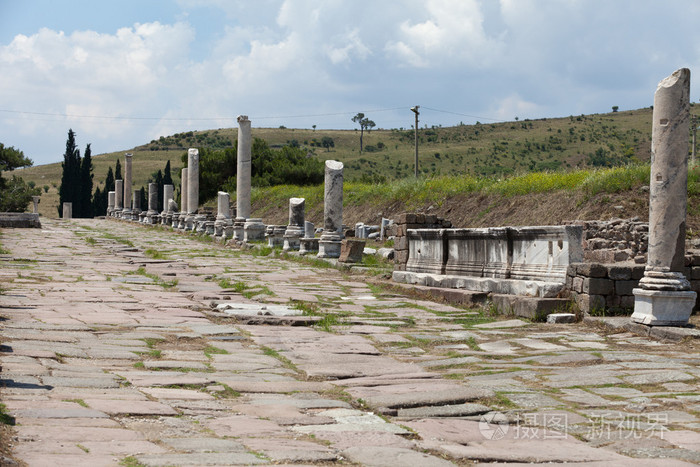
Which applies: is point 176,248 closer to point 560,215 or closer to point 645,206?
point 560,215

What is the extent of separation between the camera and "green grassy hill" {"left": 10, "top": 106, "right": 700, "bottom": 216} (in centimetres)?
6488

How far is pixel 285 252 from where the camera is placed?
2012 centimetres

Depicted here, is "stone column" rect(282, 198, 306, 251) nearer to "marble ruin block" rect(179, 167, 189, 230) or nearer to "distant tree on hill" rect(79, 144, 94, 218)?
"marble ruin block" rect(179, 167, 189, 230)

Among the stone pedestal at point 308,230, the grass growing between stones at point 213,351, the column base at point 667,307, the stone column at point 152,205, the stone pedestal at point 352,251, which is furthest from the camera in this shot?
the stone column at point 152,205

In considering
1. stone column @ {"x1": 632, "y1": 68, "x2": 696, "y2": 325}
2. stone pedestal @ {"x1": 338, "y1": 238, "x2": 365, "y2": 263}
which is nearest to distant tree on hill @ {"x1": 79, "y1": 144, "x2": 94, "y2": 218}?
stone pedestal @ {"x1": 338, "y1": 238, "x2": 365, "y2": 263}

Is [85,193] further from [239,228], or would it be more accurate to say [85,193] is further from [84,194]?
[239,228]

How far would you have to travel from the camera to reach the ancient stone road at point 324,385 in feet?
13.0

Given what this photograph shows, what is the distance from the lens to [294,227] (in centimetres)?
2086

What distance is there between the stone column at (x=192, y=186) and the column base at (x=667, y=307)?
25.7m

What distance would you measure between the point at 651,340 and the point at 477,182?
1927 centimetres

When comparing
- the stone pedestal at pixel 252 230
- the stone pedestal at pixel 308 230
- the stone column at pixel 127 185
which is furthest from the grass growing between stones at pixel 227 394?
the stone column at pixel 127 185

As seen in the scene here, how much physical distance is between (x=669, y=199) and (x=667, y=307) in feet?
3.87

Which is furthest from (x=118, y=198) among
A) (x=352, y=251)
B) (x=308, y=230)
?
(x=352, y=251)

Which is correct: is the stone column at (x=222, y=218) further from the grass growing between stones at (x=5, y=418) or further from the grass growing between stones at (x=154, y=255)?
the grass growing between stones at (x=5, y=418)
